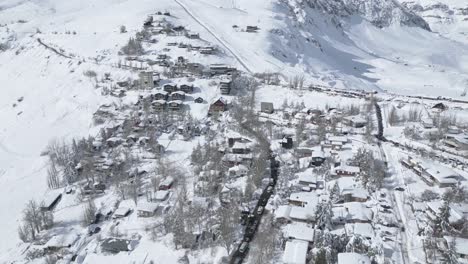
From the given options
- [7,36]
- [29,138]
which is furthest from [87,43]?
[29,138]

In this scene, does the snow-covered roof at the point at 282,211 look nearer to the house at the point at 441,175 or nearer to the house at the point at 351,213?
the house at the point at 351,213

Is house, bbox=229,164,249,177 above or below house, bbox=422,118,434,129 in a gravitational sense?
below

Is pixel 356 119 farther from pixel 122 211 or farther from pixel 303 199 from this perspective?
pixel 122 211

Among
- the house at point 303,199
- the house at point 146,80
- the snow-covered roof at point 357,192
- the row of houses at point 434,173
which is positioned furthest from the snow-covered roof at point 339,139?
the house at point 146,80

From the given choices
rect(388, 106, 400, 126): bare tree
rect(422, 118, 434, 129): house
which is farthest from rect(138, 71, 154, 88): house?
rect(422, 118, 434, 129): house

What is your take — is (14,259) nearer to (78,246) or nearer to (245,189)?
(78,246)

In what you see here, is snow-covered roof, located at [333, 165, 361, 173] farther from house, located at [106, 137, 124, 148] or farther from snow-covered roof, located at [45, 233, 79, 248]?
house, located at [106, 137, 124, 148]

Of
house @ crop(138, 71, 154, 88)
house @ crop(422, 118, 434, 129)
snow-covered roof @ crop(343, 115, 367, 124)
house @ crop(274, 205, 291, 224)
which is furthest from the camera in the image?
house @ crop(138, 71, 154, 88)

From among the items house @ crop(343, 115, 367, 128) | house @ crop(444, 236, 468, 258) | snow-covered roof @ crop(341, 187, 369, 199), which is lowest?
house @ crop(343, 115, 367, 128)
